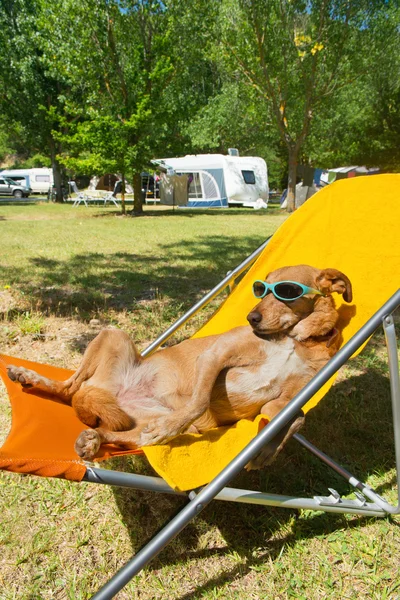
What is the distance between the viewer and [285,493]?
2898 mm

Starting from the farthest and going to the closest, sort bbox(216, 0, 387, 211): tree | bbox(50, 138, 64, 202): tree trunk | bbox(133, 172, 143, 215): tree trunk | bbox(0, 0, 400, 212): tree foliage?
bbox(50, 138, 64, 202): tree trunk
bbox(133, 172, 143, 215): tree trunk
bbox(216, 0, 387, 211): tree
bbox(0, 0, 400, 212): tree foliage

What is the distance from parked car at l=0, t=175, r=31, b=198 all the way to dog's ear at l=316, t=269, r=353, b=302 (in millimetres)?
41076

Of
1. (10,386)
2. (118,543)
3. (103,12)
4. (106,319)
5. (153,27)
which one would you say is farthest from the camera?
(153,27)

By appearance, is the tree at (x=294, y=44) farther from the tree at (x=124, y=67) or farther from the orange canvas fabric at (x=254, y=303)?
the orange canvas fabric at (x=254, y=303)

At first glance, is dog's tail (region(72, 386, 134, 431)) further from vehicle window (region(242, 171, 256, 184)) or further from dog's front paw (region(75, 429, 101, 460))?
vehicle window (region(242, 171, 256, 184))

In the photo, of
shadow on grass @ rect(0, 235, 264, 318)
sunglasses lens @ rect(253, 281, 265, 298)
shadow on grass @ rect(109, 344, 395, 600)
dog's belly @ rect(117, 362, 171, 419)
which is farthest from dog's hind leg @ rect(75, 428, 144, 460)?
shadow on grass @ rect(0, 235, 264, 318)

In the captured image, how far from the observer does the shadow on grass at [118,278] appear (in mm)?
6117

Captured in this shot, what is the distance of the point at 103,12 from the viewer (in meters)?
17.5

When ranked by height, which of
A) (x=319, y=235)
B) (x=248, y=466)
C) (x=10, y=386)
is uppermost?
(x=319, y=235)

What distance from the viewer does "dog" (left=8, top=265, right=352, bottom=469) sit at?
8.39 ft

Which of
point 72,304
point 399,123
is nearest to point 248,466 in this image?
point 72,304

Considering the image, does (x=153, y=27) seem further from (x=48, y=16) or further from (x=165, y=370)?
(x=165, y=370)

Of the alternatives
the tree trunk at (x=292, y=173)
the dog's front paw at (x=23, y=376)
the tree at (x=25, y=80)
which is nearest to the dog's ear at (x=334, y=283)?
the dog's front paw at (x=23, y=376)

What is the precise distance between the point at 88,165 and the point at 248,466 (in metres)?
19.0
